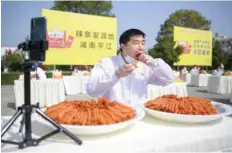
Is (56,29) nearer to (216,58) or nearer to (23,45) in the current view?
(23,45)

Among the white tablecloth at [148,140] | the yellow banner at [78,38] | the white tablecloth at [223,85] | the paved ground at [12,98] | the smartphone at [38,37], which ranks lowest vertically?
the paved ground at [12,98]

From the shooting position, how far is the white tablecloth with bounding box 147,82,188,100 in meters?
4.11

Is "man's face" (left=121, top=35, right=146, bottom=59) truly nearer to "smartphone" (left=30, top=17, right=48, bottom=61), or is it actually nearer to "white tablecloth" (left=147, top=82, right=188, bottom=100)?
"smartphone" (left=30, top=17, right=48, bottom=61)

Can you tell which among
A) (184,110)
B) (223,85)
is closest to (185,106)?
(184,110)

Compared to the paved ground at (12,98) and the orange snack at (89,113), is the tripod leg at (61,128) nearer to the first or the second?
the orange snack at (89,113)

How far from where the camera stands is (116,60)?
1916 millimetres

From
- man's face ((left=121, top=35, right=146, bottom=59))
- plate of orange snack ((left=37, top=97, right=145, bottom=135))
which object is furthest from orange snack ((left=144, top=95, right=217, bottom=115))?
man's face ((left=121, top=35, right=146, bottom=59))

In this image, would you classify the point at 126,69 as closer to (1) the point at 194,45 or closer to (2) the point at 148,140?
(2) the point at 148,140

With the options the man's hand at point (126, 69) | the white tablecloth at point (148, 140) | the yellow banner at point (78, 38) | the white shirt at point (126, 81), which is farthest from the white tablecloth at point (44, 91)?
the white tablecloth at point (148, 140)

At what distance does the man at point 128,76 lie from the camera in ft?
5.16

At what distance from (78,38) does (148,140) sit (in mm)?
8446

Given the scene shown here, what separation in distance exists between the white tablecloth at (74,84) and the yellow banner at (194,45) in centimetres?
668

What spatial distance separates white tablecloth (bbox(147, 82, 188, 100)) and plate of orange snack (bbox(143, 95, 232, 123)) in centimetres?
282

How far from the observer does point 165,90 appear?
4242 mm
